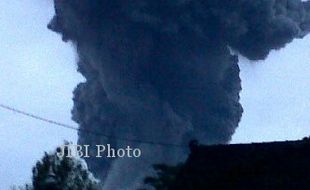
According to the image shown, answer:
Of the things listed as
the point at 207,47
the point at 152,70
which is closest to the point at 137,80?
the point at 152,70

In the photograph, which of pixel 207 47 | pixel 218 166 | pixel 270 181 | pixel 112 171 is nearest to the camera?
pixel 270 181

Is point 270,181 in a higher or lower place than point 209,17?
lower

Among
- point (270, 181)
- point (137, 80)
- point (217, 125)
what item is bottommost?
point (270, 181)

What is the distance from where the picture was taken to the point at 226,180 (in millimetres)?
31016

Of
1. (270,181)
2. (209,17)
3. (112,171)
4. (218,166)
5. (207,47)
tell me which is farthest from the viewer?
(112,171)

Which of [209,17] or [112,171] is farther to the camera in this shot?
[112,171]

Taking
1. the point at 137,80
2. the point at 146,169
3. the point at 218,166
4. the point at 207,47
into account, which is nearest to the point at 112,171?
the point at 146,169

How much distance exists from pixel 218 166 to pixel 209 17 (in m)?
37.8

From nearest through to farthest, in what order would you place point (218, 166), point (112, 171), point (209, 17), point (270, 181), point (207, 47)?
point (270, 181) → point (218, 166) → point (209, 17) → point (207, 47) → point (112, 171)

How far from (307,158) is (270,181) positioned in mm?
1543

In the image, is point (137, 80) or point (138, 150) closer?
point (137, 80)

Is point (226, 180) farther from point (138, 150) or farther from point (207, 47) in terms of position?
point (138, 150)

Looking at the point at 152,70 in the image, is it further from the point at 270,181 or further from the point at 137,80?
the point at 270,181

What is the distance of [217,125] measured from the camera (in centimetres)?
7525
